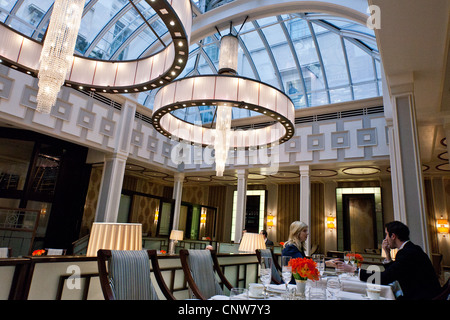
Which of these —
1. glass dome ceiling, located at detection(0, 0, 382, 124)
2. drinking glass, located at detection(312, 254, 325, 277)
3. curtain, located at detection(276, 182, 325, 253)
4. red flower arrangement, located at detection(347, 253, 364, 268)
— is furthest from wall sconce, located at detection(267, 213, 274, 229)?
drinking glass, located at detection(312, 254, 325, 277)

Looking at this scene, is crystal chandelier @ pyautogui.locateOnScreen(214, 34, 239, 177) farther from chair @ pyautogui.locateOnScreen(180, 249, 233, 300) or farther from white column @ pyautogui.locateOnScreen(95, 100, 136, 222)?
white column @ pyautogui.locateOnScreen(95, 100, 136, 222)

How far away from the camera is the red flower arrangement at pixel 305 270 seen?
1.67 m

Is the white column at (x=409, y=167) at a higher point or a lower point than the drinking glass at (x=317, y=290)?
higher

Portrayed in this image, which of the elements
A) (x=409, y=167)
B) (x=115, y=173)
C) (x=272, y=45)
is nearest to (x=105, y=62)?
(x=409, y=167)

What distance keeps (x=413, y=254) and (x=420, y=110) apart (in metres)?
4.35

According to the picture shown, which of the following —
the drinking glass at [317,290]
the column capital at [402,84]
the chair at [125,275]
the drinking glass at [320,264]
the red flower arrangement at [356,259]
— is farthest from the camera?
the column capital at [402,84]

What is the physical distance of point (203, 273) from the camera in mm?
2432

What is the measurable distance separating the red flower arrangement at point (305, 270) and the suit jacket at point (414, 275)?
1048 mm

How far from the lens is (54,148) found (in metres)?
9.80

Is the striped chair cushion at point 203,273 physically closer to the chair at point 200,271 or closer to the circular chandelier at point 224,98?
the chair at point 200,271

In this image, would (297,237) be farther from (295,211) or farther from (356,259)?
(295,211)

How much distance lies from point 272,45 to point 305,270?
30.2 feet

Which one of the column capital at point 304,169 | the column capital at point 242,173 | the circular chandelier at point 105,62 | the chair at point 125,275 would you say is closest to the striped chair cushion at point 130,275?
the chair at point 125,275

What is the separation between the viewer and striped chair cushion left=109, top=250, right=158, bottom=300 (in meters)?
1.78
